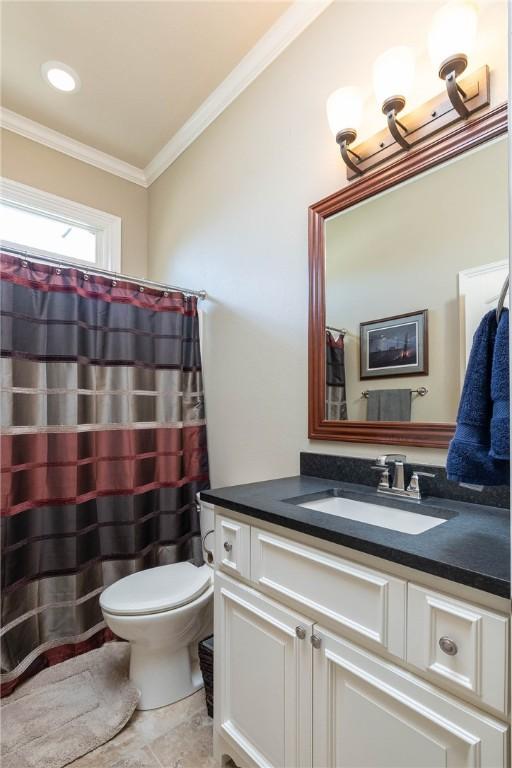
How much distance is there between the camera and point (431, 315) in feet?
4.10

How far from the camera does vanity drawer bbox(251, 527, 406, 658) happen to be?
0.79 metres

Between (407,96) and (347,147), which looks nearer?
(407,96)

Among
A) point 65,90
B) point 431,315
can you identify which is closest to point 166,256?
point 65,90

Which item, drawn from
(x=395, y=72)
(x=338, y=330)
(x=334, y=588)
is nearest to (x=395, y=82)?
(x=395, y=72)

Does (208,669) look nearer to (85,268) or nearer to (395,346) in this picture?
(395,346)

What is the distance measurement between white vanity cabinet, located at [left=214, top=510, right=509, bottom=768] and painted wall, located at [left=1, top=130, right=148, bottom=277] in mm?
2217

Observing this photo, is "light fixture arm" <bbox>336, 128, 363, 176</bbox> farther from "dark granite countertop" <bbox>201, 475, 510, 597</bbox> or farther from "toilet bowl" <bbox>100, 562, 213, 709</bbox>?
"toilet bowl" <bbox>100, 562, 213, 709</bbox>

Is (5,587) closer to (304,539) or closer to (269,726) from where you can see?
(269,726)

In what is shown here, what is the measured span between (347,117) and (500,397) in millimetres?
1176

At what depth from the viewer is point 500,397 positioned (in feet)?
2.56

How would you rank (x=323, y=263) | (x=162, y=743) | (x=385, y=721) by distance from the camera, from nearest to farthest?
1. (x=385, y=721)
2. (x=162, y=743)
3. (x=323, y=263)

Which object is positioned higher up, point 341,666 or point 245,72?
point 245,72

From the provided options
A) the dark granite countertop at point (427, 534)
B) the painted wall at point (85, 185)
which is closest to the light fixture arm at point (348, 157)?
the dark granite countertop at point (427, 534)

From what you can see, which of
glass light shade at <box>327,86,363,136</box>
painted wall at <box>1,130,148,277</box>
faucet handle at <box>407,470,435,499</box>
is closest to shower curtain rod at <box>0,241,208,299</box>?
painted wall at <box>1,130,148,277</box>
